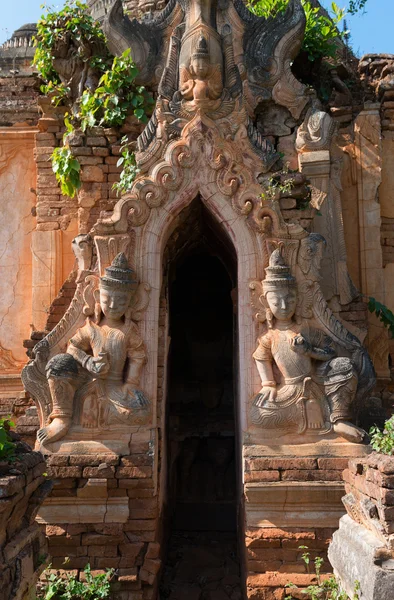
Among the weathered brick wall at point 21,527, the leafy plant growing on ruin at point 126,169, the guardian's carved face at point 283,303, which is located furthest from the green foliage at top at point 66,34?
the weathered brick wall at point 21,527

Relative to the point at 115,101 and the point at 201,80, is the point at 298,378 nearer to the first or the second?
the point at 201,80

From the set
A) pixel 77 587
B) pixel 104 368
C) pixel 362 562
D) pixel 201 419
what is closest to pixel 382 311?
pixel 201 419

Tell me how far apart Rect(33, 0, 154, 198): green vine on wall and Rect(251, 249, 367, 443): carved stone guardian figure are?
2660mm

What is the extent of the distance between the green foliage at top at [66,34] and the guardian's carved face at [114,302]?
381 cm

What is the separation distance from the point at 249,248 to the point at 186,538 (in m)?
3.99

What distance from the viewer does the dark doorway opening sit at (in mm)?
7766

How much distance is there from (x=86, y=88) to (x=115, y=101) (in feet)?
2.33

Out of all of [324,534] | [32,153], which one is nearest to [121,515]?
[324,534]

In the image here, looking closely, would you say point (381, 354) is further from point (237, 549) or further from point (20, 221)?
point (20, 221)

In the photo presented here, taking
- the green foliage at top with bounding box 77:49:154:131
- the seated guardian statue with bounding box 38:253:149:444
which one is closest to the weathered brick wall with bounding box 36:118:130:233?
the green foliage at top with bounding box 77:49:154:131

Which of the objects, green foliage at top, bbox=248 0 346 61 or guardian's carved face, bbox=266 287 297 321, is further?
green foliage at top, bbox=248 0 346 61

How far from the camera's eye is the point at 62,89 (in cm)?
927

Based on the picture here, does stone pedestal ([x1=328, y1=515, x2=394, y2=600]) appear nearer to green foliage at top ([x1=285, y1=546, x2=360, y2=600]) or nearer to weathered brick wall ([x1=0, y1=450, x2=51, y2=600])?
green foliage at top ([x1=285, y1=546, x2=360, y2=600])

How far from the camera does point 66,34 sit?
366 inches
